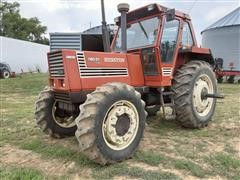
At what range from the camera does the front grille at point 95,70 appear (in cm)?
402

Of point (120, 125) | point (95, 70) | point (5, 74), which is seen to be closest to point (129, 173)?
point (120, 125)

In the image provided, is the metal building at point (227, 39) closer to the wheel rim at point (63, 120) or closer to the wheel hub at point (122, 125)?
the wheel rim at point (63, 120)

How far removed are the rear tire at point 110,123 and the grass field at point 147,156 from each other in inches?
7.0

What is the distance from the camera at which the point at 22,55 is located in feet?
92.9

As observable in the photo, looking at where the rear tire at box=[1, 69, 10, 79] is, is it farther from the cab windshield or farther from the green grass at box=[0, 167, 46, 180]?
the green grass at box=[0, 167, 46, 180]

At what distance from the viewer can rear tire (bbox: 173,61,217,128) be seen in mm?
5102

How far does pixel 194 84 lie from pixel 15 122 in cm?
372

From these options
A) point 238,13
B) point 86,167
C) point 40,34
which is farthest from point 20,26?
point 86,167

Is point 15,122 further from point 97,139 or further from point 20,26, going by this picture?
point 20,26

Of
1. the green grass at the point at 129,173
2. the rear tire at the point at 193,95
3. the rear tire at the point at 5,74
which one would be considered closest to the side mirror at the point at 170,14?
the rear tire at the point at 193,95

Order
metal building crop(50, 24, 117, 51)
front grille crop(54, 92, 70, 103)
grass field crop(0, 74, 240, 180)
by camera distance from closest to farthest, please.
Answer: grass field crop(0, 74, 240, 180) < front grille crop(54, 92, 70, 103) < metal building crop(50, 24, 117, 51)

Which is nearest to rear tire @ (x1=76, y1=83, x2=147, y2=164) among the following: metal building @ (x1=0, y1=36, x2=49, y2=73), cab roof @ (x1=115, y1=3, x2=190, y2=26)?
cab roof @ (x1=115, y1=3, x2=190, y2=26)

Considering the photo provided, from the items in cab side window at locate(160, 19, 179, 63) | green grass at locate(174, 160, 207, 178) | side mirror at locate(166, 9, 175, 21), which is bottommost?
green grass at locate(174, 160, 207, 178)

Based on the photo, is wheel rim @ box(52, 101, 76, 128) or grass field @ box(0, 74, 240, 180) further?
wheel rim @ box(52, 101, 76, 128)
